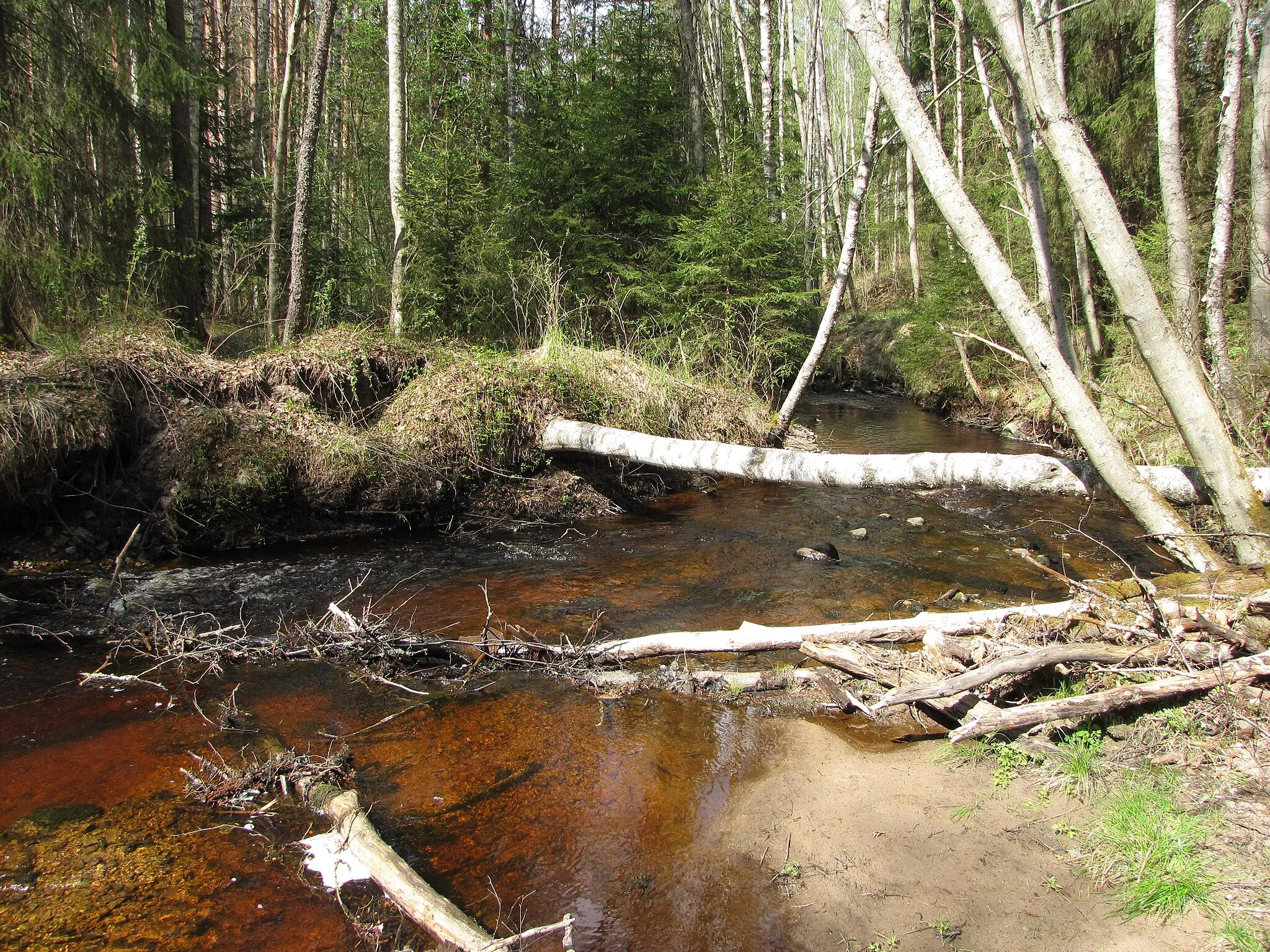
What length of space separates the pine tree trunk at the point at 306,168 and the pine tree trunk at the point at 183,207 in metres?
1.25

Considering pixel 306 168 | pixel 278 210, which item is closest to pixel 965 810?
pixel 306 168

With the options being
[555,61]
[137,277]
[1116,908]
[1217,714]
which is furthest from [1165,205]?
[555,61]

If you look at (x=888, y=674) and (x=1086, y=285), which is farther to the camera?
(x=1086, y=285)

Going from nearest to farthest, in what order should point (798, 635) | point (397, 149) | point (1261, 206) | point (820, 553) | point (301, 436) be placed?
point (798, 635)
point (820, 553)
point (301, 436)
point (1261, 206)
point (397, 149)

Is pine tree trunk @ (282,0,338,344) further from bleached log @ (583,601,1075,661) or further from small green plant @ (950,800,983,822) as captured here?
small green plant @ (950,800,983,822)

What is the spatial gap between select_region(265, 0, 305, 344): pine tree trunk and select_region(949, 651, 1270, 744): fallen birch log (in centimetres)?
979

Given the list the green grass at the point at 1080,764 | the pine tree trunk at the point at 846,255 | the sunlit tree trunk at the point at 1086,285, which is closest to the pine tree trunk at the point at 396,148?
the pine tree trunk at the point at 846,255

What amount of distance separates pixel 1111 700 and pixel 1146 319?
3.10 metres

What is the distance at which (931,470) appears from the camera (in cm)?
589

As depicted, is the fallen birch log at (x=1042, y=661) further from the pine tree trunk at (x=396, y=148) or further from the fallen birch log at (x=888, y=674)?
the pine tree trunk at (x=396, y=148)

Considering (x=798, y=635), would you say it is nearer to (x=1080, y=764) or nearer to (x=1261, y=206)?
(x=1080, y=764)

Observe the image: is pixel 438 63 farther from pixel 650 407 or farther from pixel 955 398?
pixel 955 398

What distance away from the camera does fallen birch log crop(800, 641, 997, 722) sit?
3770 mm

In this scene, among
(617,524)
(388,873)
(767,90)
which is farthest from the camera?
(767,90)
